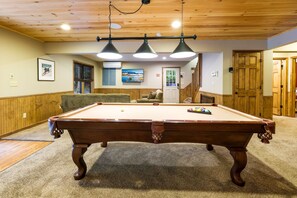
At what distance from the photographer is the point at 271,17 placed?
334cm

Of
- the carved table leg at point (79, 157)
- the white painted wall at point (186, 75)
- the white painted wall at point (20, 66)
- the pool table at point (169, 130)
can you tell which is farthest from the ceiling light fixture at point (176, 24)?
the white painted wall at point (186, 75)

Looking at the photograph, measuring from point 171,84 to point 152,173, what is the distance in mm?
7337

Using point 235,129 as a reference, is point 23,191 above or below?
below

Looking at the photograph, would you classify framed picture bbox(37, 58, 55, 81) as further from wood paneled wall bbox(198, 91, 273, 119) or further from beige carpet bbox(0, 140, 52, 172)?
wood paneled wall bbox(198, 91, 273, 119)

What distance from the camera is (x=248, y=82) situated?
503 centimetres

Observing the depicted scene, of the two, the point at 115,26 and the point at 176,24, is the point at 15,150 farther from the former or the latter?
the point at 176,24

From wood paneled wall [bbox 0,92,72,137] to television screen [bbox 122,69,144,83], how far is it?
401 cm

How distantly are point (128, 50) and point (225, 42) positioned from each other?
2648 millimetres

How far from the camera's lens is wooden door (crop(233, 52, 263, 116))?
4.99 m

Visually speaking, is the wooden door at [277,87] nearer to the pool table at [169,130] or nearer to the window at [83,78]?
the pool table at [169,130]

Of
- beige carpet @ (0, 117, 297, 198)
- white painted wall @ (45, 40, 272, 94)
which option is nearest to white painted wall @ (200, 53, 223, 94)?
white painted wall @ (45, 40, 272, 94)

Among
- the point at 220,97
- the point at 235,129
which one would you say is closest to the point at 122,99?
the point at 220,97

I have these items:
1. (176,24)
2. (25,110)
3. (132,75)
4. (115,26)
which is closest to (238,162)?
(176,24)

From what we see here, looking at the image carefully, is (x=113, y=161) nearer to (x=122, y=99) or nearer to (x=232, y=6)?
(x=122, y=99)
